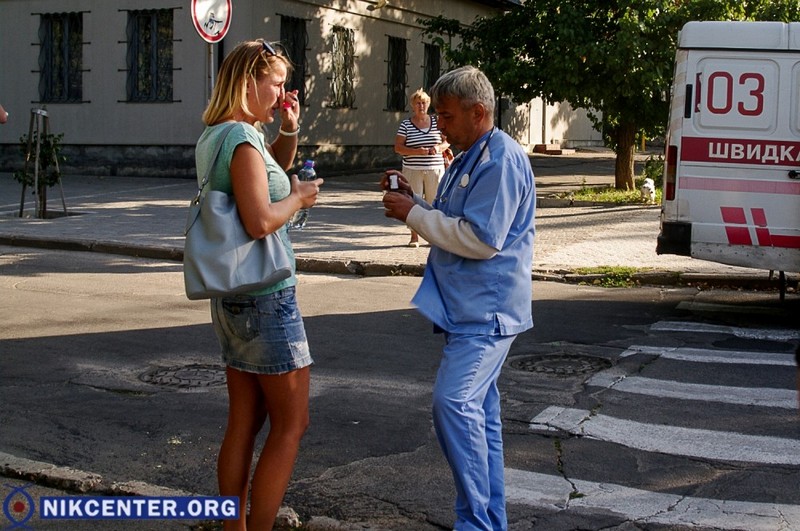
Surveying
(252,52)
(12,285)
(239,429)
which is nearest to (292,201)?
(252,52)

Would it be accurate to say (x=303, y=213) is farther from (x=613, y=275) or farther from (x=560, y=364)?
(x=613, y=275)

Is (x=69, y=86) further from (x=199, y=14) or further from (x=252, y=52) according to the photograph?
(x=252, y=52)

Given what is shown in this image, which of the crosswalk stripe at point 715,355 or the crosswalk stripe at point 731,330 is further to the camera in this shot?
the crosswalk stripe at point 731,330

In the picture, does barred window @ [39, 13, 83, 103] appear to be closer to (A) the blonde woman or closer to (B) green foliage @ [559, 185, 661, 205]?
(B) green foliage @ [559, 185, 661, 205]

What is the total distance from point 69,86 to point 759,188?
19082 mm

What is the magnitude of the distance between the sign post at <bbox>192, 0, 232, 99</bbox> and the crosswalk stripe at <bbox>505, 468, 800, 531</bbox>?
861 cm

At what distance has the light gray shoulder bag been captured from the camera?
3932 mm

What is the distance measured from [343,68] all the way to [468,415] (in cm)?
2301

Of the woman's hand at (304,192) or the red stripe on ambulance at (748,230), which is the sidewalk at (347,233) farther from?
the woman's hand at (304,192)

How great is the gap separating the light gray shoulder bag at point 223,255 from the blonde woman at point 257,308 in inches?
2.0

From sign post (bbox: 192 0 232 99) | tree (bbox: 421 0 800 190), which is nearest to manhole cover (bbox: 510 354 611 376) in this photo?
sign post (bbox: 192 0 232 99)

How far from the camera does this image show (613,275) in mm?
12164

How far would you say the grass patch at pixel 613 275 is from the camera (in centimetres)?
1199

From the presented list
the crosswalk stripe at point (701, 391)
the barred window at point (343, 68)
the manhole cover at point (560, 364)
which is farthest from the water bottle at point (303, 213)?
the barred window at point (343, 68)
